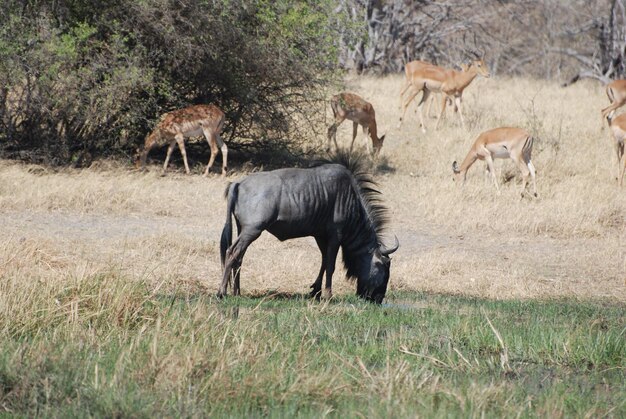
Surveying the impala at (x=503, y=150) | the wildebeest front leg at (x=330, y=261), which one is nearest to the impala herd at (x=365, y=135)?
the impala at (x=503, y=150)

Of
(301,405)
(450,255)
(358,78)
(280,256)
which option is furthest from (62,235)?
(358,78)

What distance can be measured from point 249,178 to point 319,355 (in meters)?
2.84

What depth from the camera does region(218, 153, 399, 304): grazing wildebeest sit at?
8469 millimetres

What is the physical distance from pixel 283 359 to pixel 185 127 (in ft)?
33.5

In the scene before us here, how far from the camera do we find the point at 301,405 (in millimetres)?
5156

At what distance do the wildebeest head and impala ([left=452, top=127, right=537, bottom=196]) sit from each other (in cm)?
732

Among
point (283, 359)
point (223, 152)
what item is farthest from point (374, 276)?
point (223, 152)

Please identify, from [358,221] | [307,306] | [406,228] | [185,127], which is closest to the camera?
[307,306]

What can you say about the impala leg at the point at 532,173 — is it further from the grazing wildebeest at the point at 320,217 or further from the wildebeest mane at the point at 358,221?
the wildebeest mane at the point at 358,221

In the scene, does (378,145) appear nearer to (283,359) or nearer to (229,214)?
(229,214)

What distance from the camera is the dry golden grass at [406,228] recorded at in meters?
10.1

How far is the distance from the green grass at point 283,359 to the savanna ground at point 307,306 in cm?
2

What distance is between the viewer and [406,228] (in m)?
13.4

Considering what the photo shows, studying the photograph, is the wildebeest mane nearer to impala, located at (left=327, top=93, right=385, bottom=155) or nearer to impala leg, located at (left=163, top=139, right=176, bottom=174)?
impala leg, located at (left=163, top=139, right=176, bottom=174)
